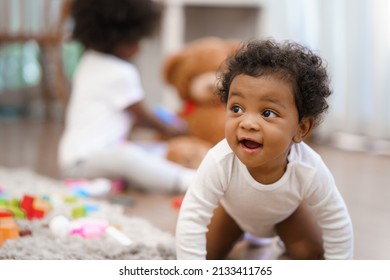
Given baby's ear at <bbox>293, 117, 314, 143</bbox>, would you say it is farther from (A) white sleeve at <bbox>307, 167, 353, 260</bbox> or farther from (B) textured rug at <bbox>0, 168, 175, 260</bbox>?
(B) textured rug at <bbox>0, 168, 175, 260</bbox>

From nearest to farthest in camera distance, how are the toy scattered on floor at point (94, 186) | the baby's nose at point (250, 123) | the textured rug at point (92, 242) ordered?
1. the baby's nose at point (250, 123)
2. the textured rug at point (92, 242)
3. the toy scattered on floor at point (94, 186)

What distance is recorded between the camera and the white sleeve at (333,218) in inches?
30.0

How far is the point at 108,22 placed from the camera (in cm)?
153

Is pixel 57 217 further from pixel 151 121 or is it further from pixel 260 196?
pixel 151 121

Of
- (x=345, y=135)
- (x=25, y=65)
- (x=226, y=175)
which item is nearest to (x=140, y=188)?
(x=226, y=175)

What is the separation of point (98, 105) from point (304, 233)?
32.0 inches

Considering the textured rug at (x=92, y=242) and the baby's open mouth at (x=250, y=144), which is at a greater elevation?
the baby's open mouth at (x=250, y=144)

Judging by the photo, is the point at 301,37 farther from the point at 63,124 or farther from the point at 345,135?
the point at 63,124

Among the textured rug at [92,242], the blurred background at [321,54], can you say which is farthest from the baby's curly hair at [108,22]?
the textured rug at [92,242]

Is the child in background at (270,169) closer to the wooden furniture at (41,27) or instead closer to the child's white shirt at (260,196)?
the child's white shirt at (260,196)

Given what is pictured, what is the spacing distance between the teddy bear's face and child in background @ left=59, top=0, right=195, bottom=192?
140mm

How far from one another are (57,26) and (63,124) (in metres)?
0.47

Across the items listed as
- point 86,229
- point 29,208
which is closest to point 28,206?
point 29,208

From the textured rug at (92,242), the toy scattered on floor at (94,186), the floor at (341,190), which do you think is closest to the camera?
the textured rug at (92,242)
